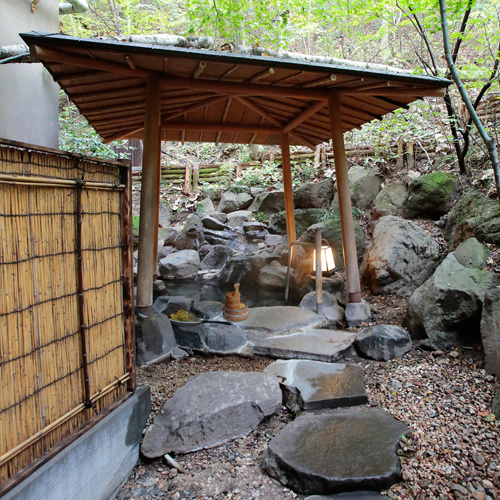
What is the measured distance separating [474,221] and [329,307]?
8.52 ft

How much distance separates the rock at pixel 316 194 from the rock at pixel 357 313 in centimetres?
591

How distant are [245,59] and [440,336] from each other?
3.63 metres

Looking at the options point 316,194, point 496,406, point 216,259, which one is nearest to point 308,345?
point 496,406

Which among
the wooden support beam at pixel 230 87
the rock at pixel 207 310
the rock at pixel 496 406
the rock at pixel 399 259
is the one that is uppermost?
the wooden support beam at pixel 230 87

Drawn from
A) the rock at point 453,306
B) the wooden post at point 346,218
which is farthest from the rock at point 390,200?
the rock at point 453,306

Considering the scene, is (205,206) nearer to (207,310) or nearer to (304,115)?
(304,115)

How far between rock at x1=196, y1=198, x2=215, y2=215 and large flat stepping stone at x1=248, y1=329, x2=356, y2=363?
9.45 metres

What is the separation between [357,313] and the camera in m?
5.05

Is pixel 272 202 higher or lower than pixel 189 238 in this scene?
higher

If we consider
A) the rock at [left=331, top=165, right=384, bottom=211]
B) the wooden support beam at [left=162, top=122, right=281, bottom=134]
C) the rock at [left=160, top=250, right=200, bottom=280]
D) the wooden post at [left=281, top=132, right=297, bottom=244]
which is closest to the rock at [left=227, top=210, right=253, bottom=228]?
the rock at [left=331, top=165, right=384, bottom=211]

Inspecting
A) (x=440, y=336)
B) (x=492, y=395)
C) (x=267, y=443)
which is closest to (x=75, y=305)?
(x=267, y=443)

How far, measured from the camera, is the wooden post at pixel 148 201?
4367mm

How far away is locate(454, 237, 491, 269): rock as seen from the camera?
14.7 feet

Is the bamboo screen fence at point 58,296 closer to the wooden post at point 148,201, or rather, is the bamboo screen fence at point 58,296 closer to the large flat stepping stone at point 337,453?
the large flat stepping stone at point 337,453
